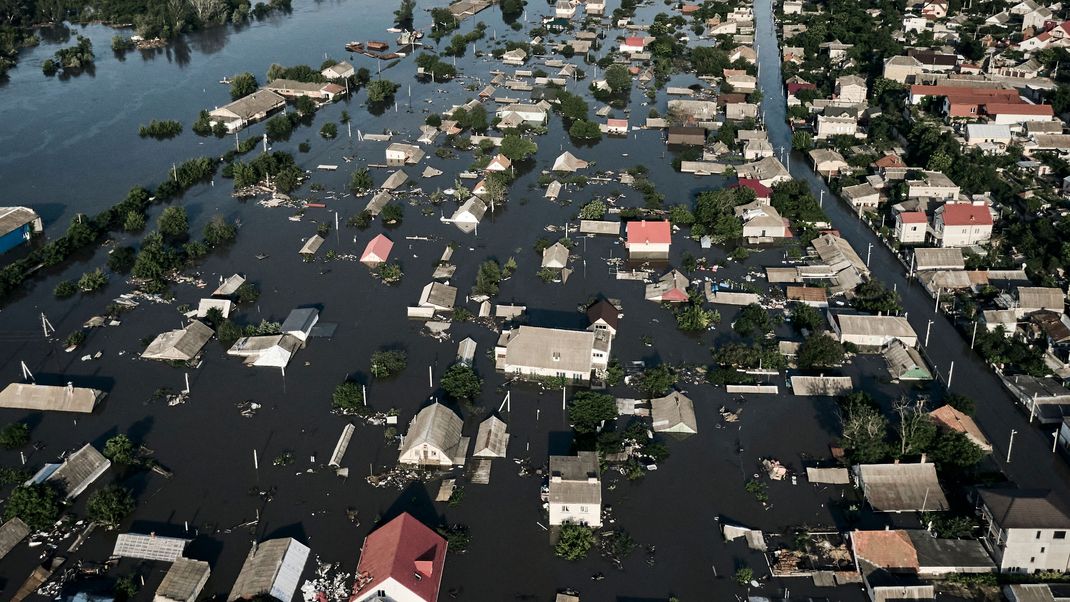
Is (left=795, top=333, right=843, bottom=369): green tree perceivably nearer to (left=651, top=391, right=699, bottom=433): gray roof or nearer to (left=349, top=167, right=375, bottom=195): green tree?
(left=651, top=391, right=699, bottom=433): gray roof

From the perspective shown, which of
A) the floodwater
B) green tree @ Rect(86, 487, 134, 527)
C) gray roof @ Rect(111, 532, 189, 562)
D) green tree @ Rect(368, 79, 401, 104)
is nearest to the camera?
gray roof @ Rect(111, 532, 189, 562)

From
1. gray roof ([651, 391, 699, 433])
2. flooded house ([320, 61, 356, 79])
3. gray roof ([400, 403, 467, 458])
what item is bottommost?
gray roof ([651, 391, 699, 433])

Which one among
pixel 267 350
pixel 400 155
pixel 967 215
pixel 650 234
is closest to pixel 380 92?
pixel 400 155

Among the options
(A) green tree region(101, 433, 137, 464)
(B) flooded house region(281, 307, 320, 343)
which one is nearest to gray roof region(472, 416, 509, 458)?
(B) flooded house region(281, 307, 320, 343)

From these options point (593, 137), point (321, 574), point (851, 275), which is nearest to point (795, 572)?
point (321, 574)

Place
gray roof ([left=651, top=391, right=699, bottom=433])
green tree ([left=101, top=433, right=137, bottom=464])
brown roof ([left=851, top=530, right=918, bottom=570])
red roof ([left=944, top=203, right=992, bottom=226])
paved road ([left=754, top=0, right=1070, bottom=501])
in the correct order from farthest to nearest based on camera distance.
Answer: red roof ([left=944, top=203, right=992, bottom=226]), gray roof ([left=651, top=391, right=699, bottom=433]), paved road ([left=754, top=0, right=1070, bottom=501]), green tree ([left=101, top=433, right=137, bottom=464]), brown roof ([left=851, top=530, right=918, bottom=570])

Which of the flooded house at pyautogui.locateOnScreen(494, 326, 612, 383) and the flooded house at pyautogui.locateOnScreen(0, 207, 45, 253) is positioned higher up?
the flooded house at pyautogui.locateOnScreen(0, 207, 45, 253)
